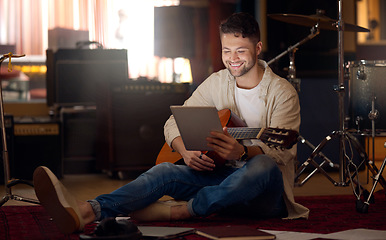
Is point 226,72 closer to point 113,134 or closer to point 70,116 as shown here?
point 113,134

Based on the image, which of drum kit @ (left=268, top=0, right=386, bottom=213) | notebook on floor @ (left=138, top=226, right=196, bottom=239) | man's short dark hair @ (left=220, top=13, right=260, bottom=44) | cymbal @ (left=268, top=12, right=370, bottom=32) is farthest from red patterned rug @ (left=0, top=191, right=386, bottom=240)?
cymbal @ (left=268, top=12, right=370, bottom=32)

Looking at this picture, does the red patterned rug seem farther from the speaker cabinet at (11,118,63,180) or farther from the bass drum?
the speaker cabinet at (11,118,63,180)

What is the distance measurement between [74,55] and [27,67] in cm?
189

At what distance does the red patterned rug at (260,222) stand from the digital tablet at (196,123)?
0.30 metres

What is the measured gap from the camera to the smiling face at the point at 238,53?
2.17m

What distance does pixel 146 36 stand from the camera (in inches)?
257

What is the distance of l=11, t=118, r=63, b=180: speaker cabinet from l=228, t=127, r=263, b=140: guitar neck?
2.06m

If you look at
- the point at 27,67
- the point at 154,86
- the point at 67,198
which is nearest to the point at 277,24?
the point at 154,86

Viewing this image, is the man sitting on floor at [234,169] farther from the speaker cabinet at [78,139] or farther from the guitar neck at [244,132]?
the speaker cabinet at [78,139]

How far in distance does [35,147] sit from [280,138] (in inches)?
92.3

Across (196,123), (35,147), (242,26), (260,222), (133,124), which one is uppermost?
(242,26)

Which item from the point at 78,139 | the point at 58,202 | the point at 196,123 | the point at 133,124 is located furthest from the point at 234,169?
the point at 78,139

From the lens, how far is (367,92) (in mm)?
2719

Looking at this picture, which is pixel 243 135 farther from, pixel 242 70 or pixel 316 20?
pixel 316 20
